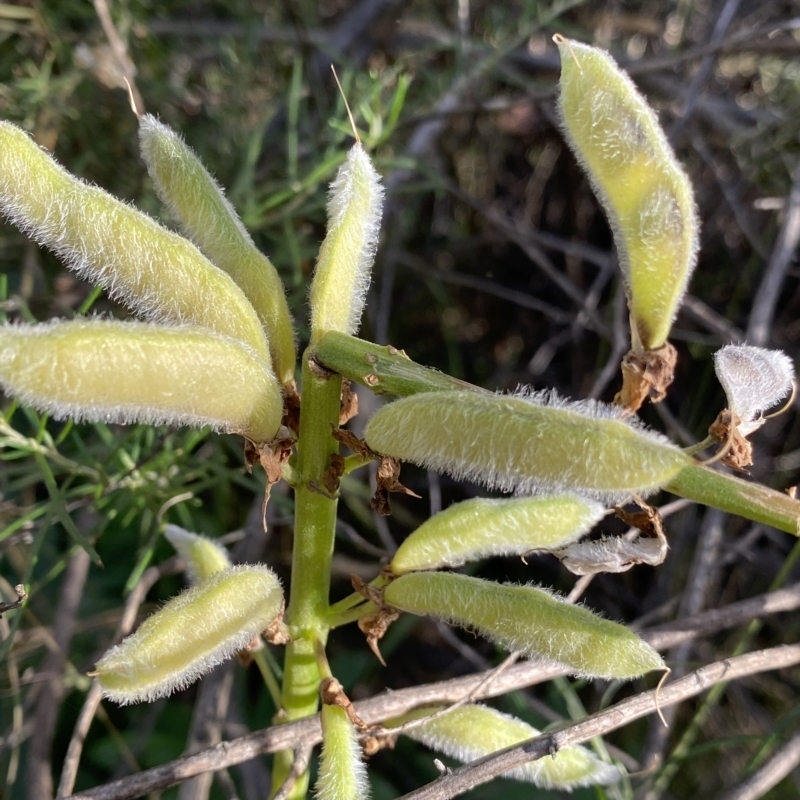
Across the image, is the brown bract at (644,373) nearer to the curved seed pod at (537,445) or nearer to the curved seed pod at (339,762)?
the curved seed pod at (537,445)

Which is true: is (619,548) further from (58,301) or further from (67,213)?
(58,301)

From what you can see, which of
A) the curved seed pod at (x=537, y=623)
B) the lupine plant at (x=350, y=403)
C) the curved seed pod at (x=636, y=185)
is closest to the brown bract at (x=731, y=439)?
the lupine plant at (x=350, y=403)

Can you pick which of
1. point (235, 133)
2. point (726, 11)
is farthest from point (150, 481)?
point (726, 11)

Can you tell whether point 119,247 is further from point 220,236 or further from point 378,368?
point 378,368

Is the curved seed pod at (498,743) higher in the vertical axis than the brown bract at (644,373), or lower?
lower

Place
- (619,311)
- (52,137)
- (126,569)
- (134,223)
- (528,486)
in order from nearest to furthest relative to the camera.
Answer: (528,486) → (134,223) → (619,311) → (52,137) → (126,569)

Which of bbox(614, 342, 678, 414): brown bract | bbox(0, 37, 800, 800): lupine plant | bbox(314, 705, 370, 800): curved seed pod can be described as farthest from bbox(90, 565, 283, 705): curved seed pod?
bbox(614, 342, 678, 414): brown bract
